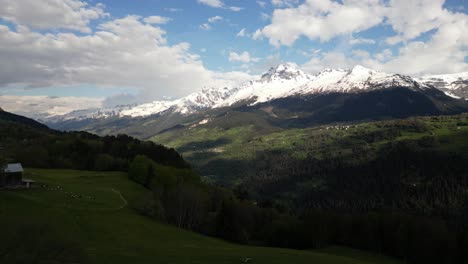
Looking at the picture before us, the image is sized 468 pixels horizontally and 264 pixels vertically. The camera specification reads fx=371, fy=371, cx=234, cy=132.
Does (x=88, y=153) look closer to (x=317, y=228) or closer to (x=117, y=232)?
(x=317, y=228)

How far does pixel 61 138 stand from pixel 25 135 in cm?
5807

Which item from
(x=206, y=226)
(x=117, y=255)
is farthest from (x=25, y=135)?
(x=117, y=255)

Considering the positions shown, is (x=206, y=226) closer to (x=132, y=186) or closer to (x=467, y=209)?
(x=132, y=186)

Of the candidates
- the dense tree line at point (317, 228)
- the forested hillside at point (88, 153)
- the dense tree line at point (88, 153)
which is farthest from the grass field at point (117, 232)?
the dense tree line at point (88, 153)

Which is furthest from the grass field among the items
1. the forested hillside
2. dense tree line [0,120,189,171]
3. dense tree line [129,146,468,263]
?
dense tree line [0,120,189,171]

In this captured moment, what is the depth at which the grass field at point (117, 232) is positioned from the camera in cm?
3797

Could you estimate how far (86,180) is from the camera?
94938mm

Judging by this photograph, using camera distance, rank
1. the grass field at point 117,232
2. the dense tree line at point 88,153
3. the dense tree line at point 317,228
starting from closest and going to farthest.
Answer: the grass field at point 117,232
the dense tree line at point 317,228
the dense tree line at point 88,153

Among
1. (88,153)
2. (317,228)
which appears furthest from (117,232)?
(88,153)

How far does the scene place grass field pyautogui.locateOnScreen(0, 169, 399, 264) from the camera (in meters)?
38.0

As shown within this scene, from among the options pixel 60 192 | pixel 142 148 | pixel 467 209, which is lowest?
pixel 467 209

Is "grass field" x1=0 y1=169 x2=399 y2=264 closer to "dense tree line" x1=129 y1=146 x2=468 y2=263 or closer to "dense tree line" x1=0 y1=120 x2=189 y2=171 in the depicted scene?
"dense tree line" x1=129 y1=146 x2=468 y2=263

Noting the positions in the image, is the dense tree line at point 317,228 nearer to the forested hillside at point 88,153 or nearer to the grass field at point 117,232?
the grass field at point 117,232

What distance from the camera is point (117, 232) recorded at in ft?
164
